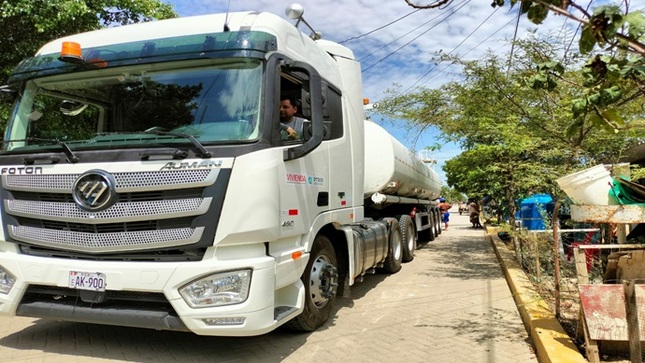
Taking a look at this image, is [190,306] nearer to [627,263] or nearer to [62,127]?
[62,127]

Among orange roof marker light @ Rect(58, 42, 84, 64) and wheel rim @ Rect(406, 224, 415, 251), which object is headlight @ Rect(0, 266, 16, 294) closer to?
orange roof marker light @ Rect(58, 42, 84, 64)

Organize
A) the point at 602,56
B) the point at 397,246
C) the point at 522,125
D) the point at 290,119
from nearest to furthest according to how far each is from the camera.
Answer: the point at 602,56 < the point at 290,119 < the point at 522,125 < the point at 397,246

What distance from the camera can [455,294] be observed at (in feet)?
23.4

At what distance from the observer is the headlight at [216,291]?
3625 mm

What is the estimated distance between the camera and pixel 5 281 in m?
4.11

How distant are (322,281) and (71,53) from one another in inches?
127

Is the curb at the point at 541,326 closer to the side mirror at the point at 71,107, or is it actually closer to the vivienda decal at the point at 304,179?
the vivienda decal at the point at 304,179

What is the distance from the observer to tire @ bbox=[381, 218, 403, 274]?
8.66 meters

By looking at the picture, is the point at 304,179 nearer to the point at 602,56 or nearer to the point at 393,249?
the point at 602,56

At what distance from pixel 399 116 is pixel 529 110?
346cm

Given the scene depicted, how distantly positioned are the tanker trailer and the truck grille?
4.80 meters

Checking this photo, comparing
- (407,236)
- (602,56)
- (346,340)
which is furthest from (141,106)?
(407,236)

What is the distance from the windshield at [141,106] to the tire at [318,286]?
1.71 metres

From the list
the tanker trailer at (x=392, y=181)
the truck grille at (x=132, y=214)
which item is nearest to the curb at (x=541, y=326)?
the tanker trailer at (x=392, y=181)
